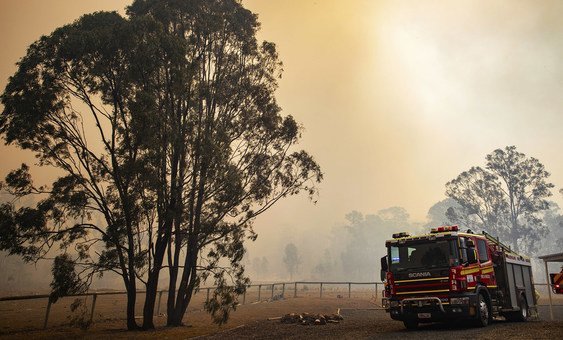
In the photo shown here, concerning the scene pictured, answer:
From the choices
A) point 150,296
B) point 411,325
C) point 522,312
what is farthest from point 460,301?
point 150,296

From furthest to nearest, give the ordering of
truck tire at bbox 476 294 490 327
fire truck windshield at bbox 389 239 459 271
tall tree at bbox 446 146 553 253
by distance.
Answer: tall tree at bbox 446 146 553 253
fire truck windshield at bbox 389 239 459 271
truck tire at bbox 476 294 490 327

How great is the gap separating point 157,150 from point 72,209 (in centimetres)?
516

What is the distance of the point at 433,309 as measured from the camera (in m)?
12.4

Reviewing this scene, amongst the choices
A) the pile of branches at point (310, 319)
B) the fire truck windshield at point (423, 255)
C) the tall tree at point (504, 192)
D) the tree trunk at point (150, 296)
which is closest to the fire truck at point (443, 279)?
the fire truck windshield at point (423, 255)

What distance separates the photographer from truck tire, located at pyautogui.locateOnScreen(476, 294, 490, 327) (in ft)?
41.4

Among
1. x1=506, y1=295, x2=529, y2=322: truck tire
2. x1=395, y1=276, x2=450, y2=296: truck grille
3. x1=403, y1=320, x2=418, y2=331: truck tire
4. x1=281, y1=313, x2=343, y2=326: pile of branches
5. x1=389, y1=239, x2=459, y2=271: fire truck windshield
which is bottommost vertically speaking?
x1=281, y1=313, x2=343, y2=326: pile of branches

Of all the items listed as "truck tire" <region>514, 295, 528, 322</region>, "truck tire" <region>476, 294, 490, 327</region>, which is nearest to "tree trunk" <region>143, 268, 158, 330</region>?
"truck tire" <region>476, 294, 490, 327</region>

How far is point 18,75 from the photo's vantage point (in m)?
16.4

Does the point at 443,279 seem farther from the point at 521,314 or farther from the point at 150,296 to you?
the point at 150,296

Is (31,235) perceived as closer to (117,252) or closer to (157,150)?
(117,252)

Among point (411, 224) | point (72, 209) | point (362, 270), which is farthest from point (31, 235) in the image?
point (411, 224)

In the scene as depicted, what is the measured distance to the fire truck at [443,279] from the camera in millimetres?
12344

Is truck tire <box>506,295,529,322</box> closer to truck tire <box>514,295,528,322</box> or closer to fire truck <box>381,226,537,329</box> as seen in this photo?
truck tire <box>514,295,528,322</box>

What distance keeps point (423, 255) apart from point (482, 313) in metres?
2.56
